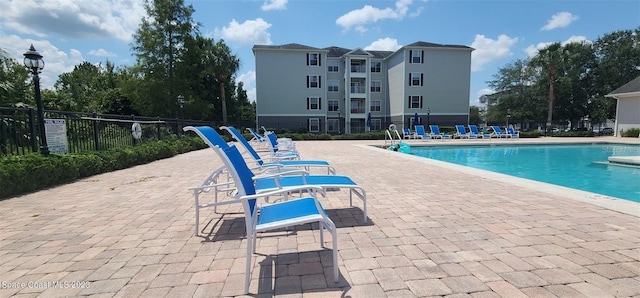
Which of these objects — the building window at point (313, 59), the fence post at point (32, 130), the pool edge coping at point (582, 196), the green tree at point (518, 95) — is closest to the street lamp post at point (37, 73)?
the fence post at point (32, 130)

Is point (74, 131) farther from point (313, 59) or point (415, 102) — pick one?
point (415, 102)

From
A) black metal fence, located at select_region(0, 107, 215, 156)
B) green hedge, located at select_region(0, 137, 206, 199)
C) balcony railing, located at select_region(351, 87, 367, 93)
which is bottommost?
green hedge, located at select_region(0, 137, 206, 199)

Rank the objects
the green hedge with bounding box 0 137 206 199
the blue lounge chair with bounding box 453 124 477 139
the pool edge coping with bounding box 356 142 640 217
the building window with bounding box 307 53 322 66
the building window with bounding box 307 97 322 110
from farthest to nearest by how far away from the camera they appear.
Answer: the building window with bounding box 307 97 322 110 < the building window with bounding box 307 53 322 66 < the blue lounge chair with bounding box 453 124 477 139 < the green hedge with bounding box 0 137 206 199 < the pool edge coping with bounding box 356 142 640 217

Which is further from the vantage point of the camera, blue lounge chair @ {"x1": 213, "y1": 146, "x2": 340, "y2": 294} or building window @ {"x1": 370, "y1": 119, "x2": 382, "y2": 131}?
building window @ {"x1": 370, "y1": 119, "x2": 382, "y2": 131}

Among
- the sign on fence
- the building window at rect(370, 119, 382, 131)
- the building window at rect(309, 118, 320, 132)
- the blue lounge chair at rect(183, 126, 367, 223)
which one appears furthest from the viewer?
the building window at rect(370, 119, 382, 131)

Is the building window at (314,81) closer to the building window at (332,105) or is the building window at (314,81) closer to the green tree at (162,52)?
the building window at (332,105)

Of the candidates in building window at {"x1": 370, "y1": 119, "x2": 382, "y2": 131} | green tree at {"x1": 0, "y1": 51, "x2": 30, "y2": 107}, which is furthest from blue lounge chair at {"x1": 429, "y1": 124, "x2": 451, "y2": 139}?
green tree at {"x1": 0, "y1": 51, "x2": 30, "y2": 107}

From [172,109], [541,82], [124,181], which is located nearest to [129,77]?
[172,109]

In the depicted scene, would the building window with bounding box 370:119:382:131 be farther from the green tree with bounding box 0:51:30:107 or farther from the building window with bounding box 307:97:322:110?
the green tree with bounding box 0:51:30:107

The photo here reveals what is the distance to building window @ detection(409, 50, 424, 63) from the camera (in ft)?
101

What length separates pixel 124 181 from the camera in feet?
20.9

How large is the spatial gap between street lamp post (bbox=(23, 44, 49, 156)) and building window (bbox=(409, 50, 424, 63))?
2994cm

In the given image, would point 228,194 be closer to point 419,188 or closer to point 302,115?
point 419,188

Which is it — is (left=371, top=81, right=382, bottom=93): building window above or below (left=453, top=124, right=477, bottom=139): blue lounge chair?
above
